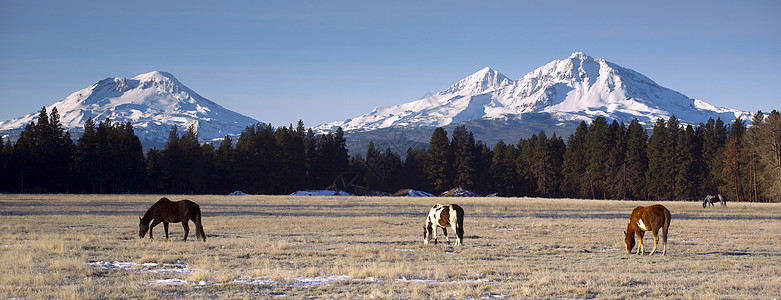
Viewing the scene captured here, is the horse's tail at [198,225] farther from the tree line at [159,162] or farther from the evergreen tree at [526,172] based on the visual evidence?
the evergreen tree at [526,172]

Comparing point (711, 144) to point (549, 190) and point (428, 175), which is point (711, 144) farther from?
point (428, 175)

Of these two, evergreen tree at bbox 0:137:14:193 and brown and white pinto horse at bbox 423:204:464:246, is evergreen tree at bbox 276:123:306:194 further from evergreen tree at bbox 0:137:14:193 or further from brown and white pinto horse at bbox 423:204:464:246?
brown and white pinto horse at bbox 423:204:464:246

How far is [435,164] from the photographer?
10644cm

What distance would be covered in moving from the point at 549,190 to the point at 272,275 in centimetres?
9313

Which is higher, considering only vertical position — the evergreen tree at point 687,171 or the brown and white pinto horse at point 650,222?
the evergreen tree at point 687,171

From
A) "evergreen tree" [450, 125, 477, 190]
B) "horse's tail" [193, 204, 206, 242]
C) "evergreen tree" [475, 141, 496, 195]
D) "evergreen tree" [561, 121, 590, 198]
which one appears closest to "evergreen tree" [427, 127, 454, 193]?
"evergreen tree" [450, 125, 477, 190]

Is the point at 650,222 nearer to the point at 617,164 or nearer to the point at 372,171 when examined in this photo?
the point at 617,164

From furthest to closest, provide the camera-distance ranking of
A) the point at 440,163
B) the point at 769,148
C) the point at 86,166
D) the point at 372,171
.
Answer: the point at 372,171 → the point at 440,163 → the point at 86,166 → the point at 769,148

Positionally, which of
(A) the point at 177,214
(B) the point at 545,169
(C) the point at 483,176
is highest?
(B) the point at 545,169

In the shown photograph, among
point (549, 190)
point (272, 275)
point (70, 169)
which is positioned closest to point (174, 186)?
point (70, 169)

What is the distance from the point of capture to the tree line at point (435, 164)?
81.6 meters

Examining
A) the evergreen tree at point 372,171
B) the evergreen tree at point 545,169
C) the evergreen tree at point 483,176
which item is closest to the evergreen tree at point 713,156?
the evergreen tree at point 545,169

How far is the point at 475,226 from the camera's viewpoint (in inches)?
1128

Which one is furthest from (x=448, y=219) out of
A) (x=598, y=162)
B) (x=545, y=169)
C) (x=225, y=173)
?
(x=225, y=173)
